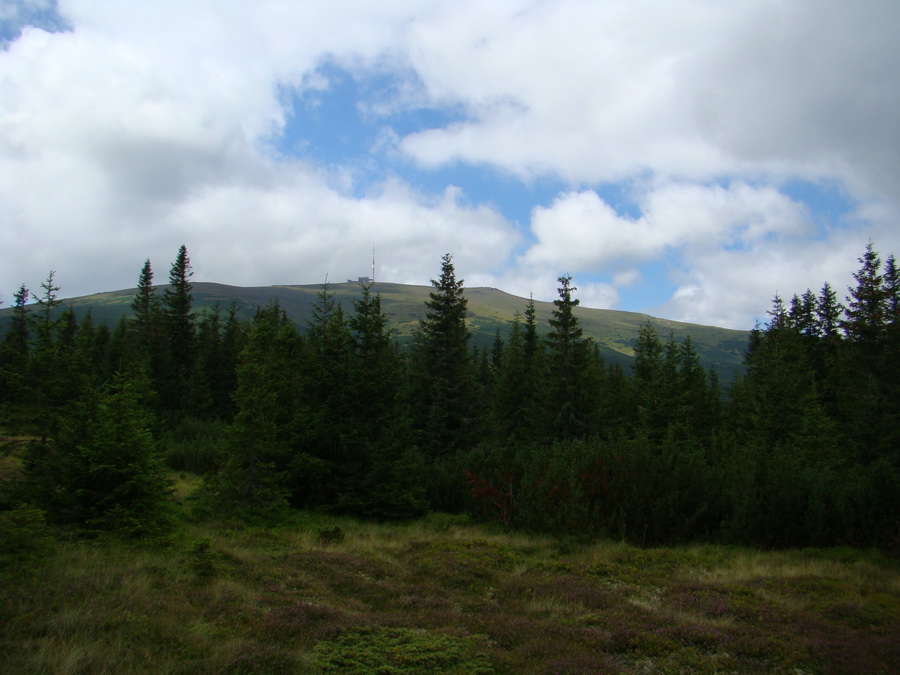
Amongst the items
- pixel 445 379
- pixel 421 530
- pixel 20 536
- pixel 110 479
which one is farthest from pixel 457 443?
pixel 20 536

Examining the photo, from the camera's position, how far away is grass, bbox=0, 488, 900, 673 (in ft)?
17.5

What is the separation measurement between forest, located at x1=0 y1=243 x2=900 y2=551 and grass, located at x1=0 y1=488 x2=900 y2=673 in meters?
1.54

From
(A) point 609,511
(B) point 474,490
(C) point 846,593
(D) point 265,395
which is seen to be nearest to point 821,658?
(C) point 846,593

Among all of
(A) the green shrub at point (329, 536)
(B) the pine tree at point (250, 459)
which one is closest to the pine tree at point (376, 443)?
(B) the pine tree at point (250, 459)

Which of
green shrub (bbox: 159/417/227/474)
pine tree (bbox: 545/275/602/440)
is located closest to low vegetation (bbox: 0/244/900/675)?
green shrub (bbox: 159/417/227/474)

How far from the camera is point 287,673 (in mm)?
5039

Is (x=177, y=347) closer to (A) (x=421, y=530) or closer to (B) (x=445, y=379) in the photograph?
(B) (x=445, y=379)

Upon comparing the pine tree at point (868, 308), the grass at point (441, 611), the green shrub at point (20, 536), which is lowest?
the grass at point (441, 611)

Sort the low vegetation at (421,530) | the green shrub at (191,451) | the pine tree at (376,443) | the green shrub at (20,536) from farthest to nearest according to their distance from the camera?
1. the green shrub at (191,451)
2. the pine tree at (376,443)
3. the green shrub at (20,536)
4. the low vegetation at (421,530)

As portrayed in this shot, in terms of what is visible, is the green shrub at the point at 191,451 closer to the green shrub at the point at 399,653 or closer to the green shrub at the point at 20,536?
the green shrub at the point at 20,536

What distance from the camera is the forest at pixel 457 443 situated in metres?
11.9

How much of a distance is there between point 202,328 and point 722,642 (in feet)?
170

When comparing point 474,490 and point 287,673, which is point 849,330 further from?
point 287,673

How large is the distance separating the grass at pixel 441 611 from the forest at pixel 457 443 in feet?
5.04
